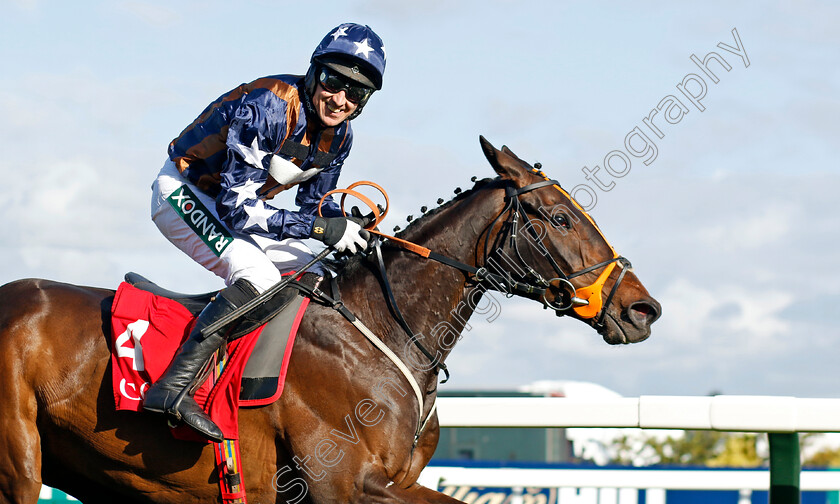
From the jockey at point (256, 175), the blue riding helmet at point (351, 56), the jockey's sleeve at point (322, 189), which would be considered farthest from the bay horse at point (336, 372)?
the blue riding helmet at point (351, 56)

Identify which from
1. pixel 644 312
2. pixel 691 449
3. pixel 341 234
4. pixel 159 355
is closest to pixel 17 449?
pixel 159 355

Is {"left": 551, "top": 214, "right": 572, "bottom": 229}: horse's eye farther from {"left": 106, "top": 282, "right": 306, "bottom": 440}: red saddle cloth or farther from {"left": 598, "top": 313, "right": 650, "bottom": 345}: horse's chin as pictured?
{"left": 106, "top": 282, "right": 306, "bottom": 440}: red saddle cloth

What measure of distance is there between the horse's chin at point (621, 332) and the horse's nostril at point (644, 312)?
0.12 ft

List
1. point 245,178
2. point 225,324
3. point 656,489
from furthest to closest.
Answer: point 656,489 < point 245,178 < point 225,324

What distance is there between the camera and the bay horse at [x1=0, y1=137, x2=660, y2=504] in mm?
3896

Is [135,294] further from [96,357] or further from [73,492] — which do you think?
[73,492]

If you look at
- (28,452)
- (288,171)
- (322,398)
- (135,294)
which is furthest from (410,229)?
(28,452)

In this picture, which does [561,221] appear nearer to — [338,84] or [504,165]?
[504,165]

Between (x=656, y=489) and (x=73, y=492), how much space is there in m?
3.15

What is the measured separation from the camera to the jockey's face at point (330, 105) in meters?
4.32

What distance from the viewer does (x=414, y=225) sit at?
440 cm

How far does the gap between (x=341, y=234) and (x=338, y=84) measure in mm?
729

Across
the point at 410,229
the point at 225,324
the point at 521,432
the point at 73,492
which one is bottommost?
the point at 73,492

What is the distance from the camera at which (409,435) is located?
12.9ft
